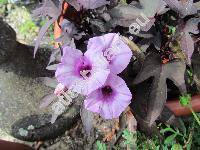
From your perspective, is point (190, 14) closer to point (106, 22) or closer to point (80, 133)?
point (106, 22)

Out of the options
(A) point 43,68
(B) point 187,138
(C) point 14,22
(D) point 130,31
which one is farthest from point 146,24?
(C) point 14,22

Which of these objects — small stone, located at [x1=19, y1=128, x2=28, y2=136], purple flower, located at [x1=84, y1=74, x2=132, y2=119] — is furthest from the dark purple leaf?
small stone, located at [x1=19, y1=128, x2=28, y2=136]

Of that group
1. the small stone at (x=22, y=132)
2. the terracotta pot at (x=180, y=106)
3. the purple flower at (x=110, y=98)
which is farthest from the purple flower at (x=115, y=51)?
the small stone at (x=22, y=132)

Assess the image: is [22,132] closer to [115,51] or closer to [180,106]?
[180,106]

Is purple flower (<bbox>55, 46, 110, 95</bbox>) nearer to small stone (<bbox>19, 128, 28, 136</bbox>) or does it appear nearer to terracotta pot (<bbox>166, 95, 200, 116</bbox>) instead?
terracotta pot (<bbox>166, 95, 200, 116</bbox>)

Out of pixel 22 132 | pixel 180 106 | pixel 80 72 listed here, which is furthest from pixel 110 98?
pixel 22 132

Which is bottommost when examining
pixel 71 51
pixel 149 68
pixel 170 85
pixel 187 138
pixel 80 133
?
pixel 80 133

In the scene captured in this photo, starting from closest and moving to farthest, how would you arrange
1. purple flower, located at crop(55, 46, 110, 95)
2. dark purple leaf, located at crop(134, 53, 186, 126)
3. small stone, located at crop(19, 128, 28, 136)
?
purple flower, located at crop(55, 46, 110, 95) → dark purple leaf, located at crop(134, 53, 186, 126) → small stone, located at crop(19, 128, 28, 136)
